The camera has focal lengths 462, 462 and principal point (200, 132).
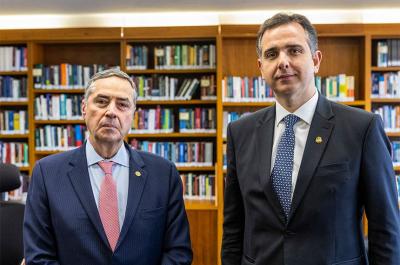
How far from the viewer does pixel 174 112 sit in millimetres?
5449

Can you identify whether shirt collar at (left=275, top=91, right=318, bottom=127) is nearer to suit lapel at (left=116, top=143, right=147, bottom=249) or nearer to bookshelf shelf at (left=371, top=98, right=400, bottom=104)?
suit lapel at (left=116, top=143, right=147, bottom=249)

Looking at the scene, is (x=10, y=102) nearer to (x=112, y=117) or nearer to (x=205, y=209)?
(x=205, y=209)

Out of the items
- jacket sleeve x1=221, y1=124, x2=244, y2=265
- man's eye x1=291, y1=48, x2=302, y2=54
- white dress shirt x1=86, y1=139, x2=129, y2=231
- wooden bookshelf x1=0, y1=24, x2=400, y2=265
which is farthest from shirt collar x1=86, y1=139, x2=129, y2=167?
wooden bookshelf x1=0, y1=24, x2=400, y2=265

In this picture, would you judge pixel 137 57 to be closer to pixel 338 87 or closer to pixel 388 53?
pixel 338 87

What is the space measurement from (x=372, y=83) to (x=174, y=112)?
2.26m

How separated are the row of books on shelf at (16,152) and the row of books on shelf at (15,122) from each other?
0.16 metres

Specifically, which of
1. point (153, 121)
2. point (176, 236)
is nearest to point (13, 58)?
point (153, 121)

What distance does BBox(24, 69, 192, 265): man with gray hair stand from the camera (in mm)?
1676

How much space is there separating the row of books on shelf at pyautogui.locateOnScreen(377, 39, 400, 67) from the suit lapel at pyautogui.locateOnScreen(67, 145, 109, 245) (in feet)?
13.6

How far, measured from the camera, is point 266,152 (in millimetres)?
1628

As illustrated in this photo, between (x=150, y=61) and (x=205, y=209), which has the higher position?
(x=150, y=61)

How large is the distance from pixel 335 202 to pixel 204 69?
3.86 meters

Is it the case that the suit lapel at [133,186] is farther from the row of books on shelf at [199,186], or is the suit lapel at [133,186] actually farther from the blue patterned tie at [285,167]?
the row of books on shelf at [199,186]

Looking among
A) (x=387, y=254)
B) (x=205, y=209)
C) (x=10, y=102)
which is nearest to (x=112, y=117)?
(x=387, y=254)
